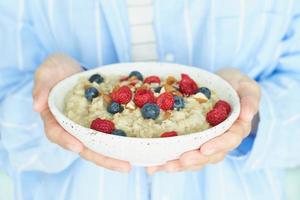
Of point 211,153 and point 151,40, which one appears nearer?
point 211,153

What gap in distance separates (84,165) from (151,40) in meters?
0.31

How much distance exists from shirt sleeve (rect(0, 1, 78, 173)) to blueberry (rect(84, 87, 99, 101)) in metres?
0.21

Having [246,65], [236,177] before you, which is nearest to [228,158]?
[236,177]

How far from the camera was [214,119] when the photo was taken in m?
0.89

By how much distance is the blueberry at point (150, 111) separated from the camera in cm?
88

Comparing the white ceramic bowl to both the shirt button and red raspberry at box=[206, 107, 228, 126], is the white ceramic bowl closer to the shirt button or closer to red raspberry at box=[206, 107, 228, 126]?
red raspberry at box=[206, 107, 228, 126]

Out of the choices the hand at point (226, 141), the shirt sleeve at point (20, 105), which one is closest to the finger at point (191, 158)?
the hand at point (226, 141)

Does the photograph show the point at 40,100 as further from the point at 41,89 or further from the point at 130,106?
the point at 130,106

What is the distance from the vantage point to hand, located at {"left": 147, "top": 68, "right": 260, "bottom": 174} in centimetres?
86

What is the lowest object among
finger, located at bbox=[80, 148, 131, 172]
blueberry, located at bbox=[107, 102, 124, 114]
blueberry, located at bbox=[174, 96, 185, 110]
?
finger, located at bbox=[80, 148, 131, 172]

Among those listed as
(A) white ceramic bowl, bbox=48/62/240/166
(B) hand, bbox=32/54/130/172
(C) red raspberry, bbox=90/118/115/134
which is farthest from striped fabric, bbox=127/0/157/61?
(C) red raspberry, bbox=90/118/115/134

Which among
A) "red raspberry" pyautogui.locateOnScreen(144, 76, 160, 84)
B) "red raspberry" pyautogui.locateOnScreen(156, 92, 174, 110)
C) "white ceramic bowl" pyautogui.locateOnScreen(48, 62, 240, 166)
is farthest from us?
"red raspberry" pyautogui.locateOnScreen(144, 76, 160, 84)

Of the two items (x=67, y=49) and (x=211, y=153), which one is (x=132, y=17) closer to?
(x=67, y=49)

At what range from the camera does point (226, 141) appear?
874 millimetres
